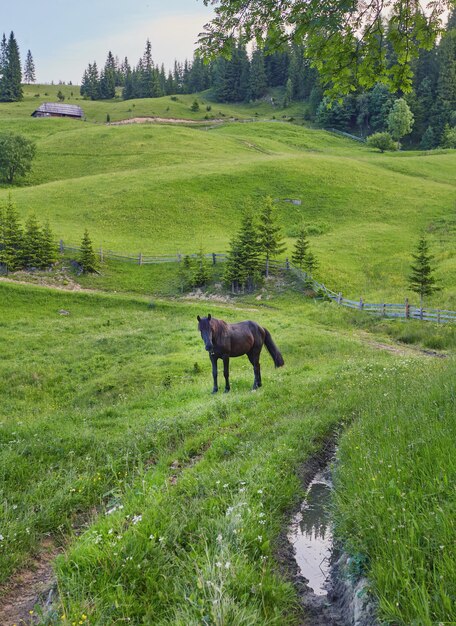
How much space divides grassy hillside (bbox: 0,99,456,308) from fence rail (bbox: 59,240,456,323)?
249cm

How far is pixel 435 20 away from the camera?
24.1 feet

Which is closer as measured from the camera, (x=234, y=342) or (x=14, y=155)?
(x=234, y=342)

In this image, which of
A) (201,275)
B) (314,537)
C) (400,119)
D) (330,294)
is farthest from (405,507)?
(400,119)

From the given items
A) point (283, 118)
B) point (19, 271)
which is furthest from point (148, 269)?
point (283, 118)

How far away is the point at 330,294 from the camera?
36.5 m

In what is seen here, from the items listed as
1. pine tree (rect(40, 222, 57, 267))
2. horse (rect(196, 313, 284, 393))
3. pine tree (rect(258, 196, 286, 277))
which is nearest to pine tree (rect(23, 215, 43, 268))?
pine tree (rect(40, 222, 57, 267))

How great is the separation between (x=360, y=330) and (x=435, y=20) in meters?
Result: 22.7

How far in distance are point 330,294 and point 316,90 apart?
129 meters

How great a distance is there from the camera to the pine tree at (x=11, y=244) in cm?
4134

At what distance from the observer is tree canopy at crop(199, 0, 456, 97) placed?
6.71 m

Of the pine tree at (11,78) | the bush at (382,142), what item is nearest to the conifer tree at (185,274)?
the bush at (382,142)

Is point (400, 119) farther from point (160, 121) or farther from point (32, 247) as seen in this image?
Result: point (32, 247)

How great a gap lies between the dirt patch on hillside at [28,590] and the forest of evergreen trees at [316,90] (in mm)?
92731

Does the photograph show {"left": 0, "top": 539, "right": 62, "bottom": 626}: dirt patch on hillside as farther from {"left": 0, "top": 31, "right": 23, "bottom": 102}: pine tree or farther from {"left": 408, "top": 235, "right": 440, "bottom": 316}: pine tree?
{"left": 0, "top": 31, "right": 23, "bottom": 102}: pine tree
